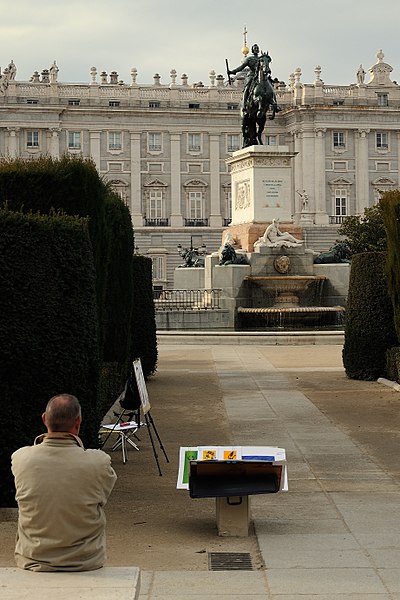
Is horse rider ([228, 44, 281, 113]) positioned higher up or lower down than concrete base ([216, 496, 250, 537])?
higher up

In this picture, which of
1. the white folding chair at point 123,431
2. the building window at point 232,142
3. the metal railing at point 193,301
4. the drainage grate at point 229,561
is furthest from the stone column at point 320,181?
the drainage grate at point 229,561

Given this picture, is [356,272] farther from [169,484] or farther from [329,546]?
[329,546]

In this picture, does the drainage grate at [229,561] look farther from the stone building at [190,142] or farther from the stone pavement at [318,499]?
the stone building at [190,142]

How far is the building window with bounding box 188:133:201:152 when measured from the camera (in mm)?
100875

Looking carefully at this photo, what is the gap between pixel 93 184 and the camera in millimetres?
Answer: 12742

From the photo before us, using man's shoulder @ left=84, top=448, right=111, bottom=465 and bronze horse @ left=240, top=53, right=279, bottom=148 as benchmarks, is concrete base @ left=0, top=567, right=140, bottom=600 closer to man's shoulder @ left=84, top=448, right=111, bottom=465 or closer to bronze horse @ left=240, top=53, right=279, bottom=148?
man's shoulder @ left=84, top=448, right=111, bottom=465

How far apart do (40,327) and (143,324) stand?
39.0ft

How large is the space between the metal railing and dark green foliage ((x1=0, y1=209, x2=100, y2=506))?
84.7ft

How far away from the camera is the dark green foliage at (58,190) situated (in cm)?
1211

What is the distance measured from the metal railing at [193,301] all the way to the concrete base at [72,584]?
29.3 meters

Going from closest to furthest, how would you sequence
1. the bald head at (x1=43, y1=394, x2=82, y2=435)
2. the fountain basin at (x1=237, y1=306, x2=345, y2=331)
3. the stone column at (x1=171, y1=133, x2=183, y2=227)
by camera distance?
the bald head at (x1=43, y1=394, x2=82, y2=435)
the fountain basin at (x1=237, y1=306, x2=345, y2=331)
the stone column at (x1=171, y1=133, x2=183, y2=227)

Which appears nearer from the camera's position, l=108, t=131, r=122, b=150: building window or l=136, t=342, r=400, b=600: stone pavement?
l=136, t=342, r=400, b=600: stone pavement

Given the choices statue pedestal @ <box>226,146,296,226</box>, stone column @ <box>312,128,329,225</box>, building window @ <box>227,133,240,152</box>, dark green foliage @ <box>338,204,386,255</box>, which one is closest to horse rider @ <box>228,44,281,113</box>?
statue pedestal @ <box>226,146,296,226</box>

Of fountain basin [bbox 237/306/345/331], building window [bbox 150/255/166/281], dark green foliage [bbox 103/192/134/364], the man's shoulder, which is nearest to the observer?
the man's shoulder
